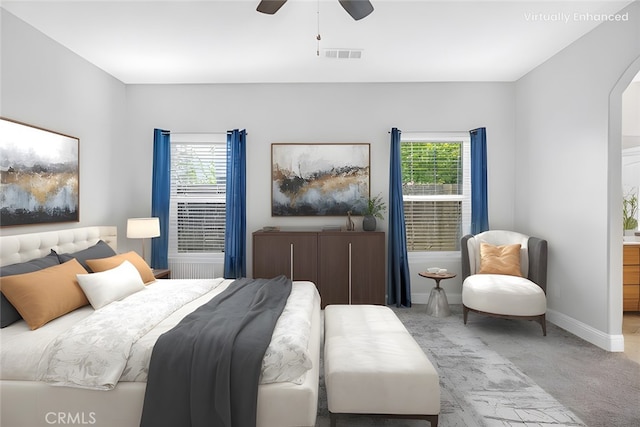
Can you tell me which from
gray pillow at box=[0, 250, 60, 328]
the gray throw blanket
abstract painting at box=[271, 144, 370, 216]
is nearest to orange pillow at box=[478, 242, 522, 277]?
abstract painting at box=[271, 144, 370, 216]

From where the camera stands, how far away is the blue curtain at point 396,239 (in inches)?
187

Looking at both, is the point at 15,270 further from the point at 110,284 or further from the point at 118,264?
the point at 118,264

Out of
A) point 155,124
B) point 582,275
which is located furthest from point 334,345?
point 155,124

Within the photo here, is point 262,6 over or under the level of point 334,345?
over

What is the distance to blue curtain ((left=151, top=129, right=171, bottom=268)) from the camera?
482 centimetres

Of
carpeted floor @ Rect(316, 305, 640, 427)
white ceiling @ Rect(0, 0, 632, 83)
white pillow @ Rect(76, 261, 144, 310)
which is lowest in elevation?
carpeted floor @ Rect(316, 305, 640, 427)

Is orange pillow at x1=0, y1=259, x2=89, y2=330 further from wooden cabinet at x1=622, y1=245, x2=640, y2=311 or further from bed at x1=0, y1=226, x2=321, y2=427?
wooden cabinet at x1=622, y1=245, x2=640, y2=311

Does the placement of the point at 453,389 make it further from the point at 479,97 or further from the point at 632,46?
the point at 479,97

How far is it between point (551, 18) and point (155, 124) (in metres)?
4.52

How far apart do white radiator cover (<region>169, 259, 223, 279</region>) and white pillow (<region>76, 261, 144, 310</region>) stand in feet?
5.90

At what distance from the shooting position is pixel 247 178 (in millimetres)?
4949

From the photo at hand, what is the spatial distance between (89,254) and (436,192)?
405cm

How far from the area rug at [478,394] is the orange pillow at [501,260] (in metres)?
0.89

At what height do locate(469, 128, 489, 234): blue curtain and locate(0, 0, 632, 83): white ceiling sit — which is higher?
locate(0, 0, 632, 83): white ceiling
